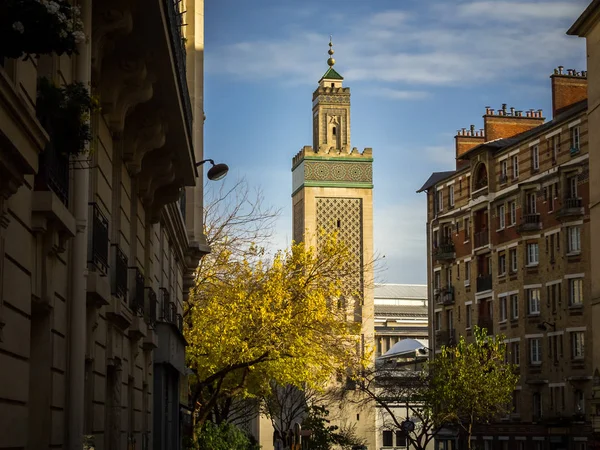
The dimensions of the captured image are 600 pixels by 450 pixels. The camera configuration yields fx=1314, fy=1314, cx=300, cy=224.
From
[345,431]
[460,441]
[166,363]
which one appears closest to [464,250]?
[460,441]

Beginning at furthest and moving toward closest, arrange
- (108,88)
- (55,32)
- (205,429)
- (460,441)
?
(460,441)
(205,429)
(108,88)
(55,32)

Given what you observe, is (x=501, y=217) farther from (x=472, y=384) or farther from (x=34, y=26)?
(x=34, y=26)

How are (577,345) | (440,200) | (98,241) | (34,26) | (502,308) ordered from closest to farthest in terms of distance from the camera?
(34,26) → (98,241) → (577,345) → (502,308) → (440,200)

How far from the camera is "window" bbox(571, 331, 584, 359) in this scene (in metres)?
63.8

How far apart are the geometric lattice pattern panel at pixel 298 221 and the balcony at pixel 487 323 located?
134 ft

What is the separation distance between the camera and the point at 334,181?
116 metres

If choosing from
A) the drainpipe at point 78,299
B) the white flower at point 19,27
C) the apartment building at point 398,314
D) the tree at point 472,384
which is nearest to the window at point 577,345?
the tree at point 472,384

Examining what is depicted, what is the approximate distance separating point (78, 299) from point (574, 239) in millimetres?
55535

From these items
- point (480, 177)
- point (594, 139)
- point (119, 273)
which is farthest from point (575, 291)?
point (119, 273)

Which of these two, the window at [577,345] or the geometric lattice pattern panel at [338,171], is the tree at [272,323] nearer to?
the window at [577,345]

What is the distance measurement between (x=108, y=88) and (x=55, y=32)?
25.5 ft

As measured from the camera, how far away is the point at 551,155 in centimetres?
6712

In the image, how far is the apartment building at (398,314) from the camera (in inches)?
6265

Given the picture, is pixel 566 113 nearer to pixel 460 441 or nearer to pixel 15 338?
pixel 460 441
